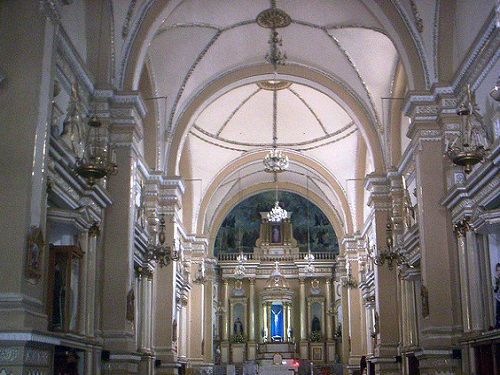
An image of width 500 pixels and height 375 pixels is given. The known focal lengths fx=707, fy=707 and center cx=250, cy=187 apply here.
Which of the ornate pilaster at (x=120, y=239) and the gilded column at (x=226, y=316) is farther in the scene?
the gilded column at (x=226, y=316)

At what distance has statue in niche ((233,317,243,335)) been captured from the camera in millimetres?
28567

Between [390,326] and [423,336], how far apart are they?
501cm

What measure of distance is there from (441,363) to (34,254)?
22.4ft

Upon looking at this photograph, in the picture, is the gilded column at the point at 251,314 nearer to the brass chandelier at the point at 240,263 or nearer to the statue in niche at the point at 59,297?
the brass chandelier at the point at 240,263

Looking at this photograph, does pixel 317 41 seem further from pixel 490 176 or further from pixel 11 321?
pixel 11 321

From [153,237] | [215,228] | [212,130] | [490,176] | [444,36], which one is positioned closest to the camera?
[490,176]

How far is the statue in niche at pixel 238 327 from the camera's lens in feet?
93.7

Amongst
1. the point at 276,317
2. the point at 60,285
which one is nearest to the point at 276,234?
the point at 276,317

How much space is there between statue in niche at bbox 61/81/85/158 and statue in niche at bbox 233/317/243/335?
18509 millimetres

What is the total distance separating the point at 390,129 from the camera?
54.2ft

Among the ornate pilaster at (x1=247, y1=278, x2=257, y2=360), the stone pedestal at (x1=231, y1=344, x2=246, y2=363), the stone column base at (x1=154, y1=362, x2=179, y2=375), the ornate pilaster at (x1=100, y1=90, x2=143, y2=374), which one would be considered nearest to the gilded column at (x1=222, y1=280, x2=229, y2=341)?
the stone pedestal at (x1=231, y1=344, x2=246, y2=363)

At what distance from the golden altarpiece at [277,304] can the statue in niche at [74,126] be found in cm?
1735

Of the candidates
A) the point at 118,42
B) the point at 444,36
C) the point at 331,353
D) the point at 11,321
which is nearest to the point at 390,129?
the point at 444,36

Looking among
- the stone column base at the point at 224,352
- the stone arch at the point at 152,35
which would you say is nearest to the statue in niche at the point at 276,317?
the stone column base at the point at 224,352
